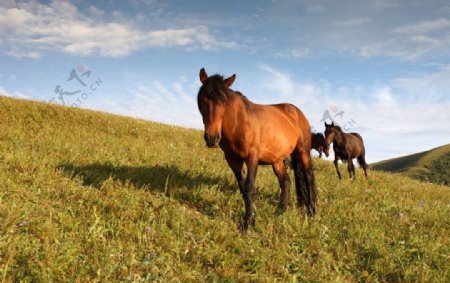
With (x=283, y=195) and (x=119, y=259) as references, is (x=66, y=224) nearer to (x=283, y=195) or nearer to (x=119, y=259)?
(x=119, y=259)

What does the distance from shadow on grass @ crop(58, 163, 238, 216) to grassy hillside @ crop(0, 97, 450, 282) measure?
0.03m

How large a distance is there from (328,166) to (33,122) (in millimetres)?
15149

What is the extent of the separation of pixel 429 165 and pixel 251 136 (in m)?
115

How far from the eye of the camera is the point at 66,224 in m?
5.59

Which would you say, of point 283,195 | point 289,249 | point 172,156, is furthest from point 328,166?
point 289,249

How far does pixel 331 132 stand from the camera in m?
19.8

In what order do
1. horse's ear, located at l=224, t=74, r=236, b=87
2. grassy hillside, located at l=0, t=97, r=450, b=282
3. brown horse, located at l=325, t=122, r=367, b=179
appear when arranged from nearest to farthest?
grassy hillside, located at l=0, t=97, r=450, b=282, horse's ear, located at l=224, t=74, r=236, b=87, brown horse, located at l=325, t=122, r=367, b=179

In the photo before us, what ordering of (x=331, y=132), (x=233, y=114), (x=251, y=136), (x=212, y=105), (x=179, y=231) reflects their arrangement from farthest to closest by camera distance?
(x=331, y=132) < (x=251, y=136) < (x=233, y=114) < (x=212, y=105) < (x=179, y=231)

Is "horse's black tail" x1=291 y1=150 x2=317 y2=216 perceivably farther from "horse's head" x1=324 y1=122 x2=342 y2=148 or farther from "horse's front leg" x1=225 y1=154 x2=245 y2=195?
"horse's head" x1=324 y1=122 x2=342 y2=148

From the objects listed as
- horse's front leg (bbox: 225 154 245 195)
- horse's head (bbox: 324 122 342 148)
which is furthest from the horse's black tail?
horse's head (bbox: 324 122 342 148)

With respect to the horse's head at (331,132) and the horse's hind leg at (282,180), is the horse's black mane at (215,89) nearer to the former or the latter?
the horse's hind leg at (282,180)

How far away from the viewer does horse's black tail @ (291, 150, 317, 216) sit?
28.9ft

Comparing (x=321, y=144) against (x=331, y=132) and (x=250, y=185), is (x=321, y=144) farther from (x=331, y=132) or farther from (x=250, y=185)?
(x=250, y=185)

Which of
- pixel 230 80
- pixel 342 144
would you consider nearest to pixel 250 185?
pixel 230 80
